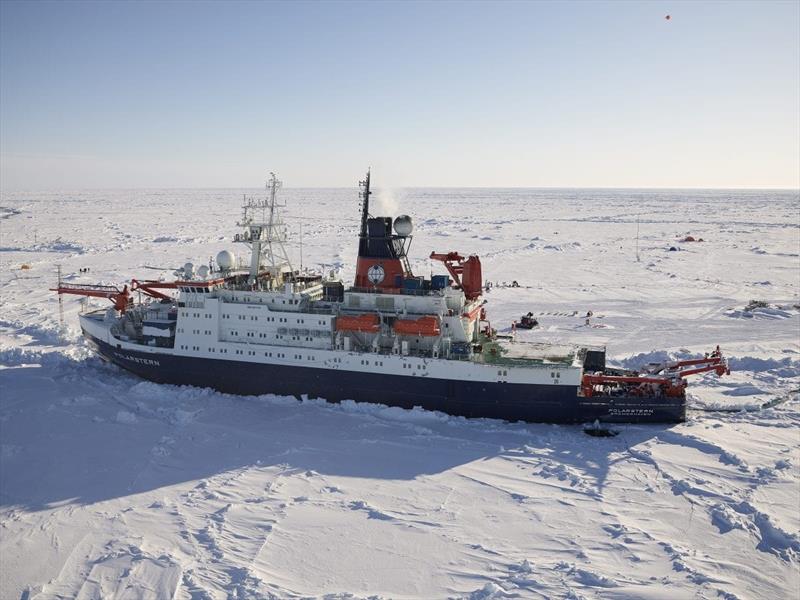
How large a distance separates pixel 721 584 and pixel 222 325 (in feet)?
49.8

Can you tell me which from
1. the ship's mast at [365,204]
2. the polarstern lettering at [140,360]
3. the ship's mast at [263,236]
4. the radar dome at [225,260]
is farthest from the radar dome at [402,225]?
the polarstern lettering at [140,360]

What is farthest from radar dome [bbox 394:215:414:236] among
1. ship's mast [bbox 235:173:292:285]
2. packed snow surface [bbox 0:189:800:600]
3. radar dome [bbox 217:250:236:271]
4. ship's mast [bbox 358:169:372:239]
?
radar dome [bbox 217:250:236:271]

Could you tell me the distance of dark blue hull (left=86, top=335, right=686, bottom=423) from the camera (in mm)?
16297

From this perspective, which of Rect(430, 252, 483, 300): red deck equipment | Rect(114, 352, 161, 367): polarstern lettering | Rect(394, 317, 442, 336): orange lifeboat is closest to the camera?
Rect(394, 317, 442, 336): orange lifeboat

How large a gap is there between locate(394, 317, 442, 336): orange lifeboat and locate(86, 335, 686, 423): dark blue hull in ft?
4.61

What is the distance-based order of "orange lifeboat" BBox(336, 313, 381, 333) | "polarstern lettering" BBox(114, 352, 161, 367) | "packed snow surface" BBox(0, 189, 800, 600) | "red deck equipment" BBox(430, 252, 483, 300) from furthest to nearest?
"polarstern lettering" BBox(114, 352, 161, 367) → "red deck equipment" BBox(430, 252, 483, 300) → "orange lifeboat" BBox(336, 313, 381, 333) → "packed snow surface" BBox(0, 189, 800, 600)

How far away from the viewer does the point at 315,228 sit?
7094 cm

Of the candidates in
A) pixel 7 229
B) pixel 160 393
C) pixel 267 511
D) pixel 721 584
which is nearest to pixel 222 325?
pixel 160 393

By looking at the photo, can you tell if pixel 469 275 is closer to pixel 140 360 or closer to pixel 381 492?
pixel 381 492

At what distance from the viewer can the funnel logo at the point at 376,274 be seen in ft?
59.7

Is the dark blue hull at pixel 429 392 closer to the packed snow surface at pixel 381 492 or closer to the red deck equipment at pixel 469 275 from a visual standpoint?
the packed snow surface at pixel 381 492

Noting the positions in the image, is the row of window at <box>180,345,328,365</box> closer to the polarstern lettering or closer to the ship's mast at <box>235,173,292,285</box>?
the polarstern lettering

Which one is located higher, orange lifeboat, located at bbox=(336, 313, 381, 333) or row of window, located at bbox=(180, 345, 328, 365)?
orange lifeboat, located at bbox=(336, 313, 381, 333)

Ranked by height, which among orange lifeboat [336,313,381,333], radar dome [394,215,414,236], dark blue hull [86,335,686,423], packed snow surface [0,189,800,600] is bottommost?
packed snow surface [0,189,800,600]
